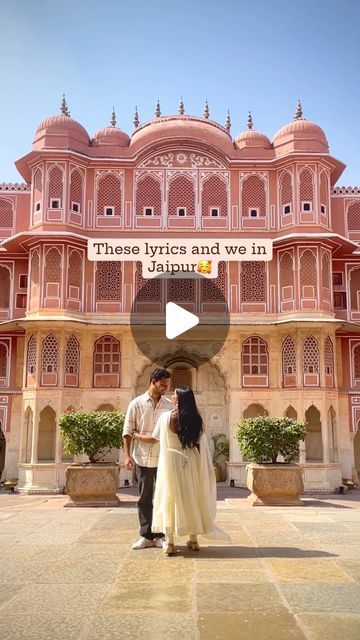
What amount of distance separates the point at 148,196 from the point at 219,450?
798cm

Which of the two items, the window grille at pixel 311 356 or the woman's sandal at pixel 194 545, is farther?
the window grille at pixel 311 356

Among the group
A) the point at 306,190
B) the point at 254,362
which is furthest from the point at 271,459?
the point at 306,190

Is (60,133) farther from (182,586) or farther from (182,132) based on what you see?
(182,586)

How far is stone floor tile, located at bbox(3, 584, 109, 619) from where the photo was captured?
3.90 m

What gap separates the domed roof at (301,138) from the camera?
19.5m

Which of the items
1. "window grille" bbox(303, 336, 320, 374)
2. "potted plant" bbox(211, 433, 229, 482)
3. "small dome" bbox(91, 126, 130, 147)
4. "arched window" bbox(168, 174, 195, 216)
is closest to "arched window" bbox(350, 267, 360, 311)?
"window grille" bbox(303, 336, 320, 374)

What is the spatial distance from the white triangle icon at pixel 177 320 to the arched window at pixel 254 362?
1.71 metres

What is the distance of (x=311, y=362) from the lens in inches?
707

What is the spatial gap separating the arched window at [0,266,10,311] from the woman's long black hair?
49.7 ft

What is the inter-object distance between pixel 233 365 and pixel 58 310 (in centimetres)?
527

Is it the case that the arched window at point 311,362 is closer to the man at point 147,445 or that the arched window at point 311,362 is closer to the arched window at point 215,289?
the arched window at point 215,289

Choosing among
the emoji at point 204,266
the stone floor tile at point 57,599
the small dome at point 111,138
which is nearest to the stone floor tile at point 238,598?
the stone floor tile at point 57,599

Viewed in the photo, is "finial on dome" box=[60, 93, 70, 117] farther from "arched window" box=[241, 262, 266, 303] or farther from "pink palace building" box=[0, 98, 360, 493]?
"arched window" box=[241, 262, 266, 303]

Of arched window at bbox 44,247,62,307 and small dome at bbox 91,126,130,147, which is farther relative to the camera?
small dome at bbox 91,126,130,147
